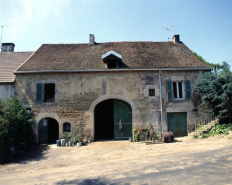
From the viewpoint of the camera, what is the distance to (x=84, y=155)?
862 cm

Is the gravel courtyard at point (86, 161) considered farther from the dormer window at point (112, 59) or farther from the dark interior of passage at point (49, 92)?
the dormer window at point (112, 59)

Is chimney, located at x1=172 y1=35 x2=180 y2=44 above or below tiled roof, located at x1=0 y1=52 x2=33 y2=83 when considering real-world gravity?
above

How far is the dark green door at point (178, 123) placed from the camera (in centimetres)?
1153

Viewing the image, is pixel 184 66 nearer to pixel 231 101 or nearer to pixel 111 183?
pixel 231 101

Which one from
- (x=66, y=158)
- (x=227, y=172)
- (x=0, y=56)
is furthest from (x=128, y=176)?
(x=0, y=56)

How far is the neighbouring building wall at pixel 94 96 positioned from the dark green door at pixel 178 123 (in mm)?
297

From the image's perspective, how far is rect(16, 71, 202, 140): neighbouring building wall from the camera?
11.4m

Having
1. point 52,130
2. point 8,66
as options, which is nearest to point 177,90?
point 52,130

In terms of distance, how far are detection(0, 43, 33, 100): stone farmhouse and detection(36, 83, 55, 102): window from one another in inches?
69.1

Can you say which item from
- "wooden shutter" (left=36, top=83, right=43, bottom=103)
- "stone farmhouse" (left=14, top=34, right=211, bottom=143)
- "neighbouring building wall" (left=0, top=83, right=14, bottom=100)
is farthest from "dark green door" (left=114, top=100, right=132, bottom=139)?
"neighbouring building wall" (left=0, top=83, right=14, bottom=100)

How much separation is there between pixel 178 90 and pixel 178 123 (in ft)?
7.37

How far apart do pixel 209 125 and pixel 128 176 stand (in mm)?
7940

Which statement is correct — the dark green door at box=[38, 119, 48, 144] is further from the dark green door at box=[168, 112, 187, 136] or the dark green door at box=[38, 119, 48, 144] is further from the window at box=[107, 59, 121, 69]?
the dark green door at box=[168, 112, 187, 136]

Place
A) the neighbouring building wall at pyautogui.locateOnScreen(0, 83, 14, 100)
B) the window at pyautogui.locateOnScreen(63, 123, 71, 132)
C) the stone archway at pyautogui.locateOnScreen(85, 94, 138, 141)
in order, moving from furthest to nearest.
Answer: the neighbouring building wall at pyautogui.locateOnScreen(0, 83, 14, 100)
the window at pyautogui.locateOnScreen(63, 123, 71, 132)
the stone archway at pyautogui.locateOnScreen(85, 94, 138, 141)
